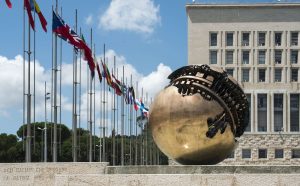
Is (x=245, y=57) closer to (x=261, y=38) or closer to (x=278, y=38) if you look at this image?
(x=261, y=38)

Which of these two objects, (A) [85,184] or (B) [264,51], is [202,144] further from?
(B) [264,51]

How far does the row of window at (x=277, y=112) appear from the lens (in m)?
67.6

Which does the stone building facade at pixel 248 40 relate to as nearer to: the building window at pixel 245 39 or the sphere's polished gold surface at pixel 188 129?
the building window at pixel 245 39

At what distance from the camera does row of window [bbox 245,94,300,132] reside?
6762 centimetres

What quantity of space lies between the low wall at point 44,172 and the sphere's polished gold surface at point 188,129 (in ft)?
6.18

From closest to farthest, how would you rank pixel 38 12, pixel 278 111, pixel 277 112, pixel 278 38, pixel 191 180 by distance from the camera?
pixel 191 180 < pixel 38 12 < pixel 277 112 < pixel 278 111 < pixel 278 38

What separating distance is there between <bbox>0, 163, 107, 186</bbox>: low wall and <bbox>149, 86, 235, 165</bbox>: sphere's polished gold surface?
6.18 feet

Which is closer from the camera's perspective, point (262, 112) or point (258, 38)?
point (262, 112)

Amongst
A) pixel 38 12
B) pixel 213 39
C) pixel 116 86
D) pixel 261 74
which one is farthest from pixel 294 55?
pixel 38 12

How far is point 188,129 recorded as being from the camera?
51.0 ft

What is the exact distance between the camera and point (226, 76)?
16.2 m

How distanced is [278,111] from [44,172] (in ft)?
177

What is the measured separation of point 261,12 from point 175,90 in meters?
56.8

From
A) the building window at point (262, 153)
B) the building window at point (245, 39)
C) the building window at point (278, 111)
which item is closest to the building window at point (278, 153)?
the building window at point (262, 153)
